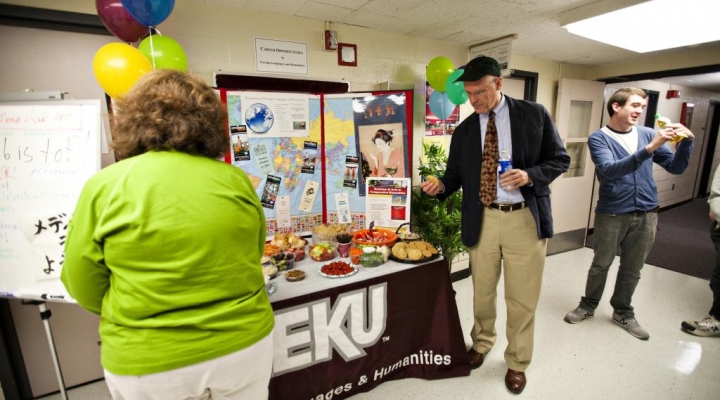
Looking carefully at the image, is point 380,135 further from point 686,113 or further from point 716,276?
point 686,113

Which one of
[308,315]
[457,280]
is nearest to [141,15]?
[308,315]

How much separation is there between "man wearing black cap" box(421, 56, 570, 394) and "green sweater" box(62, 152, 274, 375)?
4.37ft

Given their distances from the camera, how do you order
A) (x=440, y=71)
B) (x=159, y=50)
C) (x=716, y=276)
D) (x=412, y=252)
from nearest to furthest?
(x=159, y=50)
(x=412, y=252)
(x=716, y=276)
(x=440, y=71)

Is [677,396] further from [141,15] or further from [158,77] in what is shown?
[141,15]

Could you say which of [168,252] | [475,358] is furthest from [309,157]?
[475,358]

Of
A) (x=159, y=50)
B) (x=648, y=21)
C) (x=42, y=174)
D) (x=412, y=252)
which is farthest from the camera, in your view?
(x=648, y=21)

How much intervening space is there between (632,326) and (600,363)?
55cm

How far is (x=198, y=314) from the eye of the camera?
2.90 ft

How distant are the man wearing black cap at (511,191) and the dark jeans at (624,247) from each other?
2.92 feet

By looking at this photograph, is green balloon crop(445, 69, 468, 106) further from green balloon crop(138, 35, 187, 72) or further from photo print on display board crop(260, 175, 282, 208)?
green balloon crop(138, 35, 187, 72)

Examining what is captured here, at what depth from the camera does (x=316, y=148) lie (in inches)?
→ 93.7

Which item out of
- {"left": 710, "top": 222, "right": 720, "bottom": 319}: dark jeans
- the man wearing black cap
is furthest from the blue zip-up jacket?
the man wearing black cap

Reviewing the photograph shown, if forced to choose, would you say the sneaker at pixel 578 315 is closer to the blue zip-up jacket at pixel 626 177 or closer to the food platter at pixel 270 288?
the blue zip-up jacket at pixel 626 177

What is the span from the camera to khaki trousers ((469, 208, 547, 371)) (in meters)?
1.76
